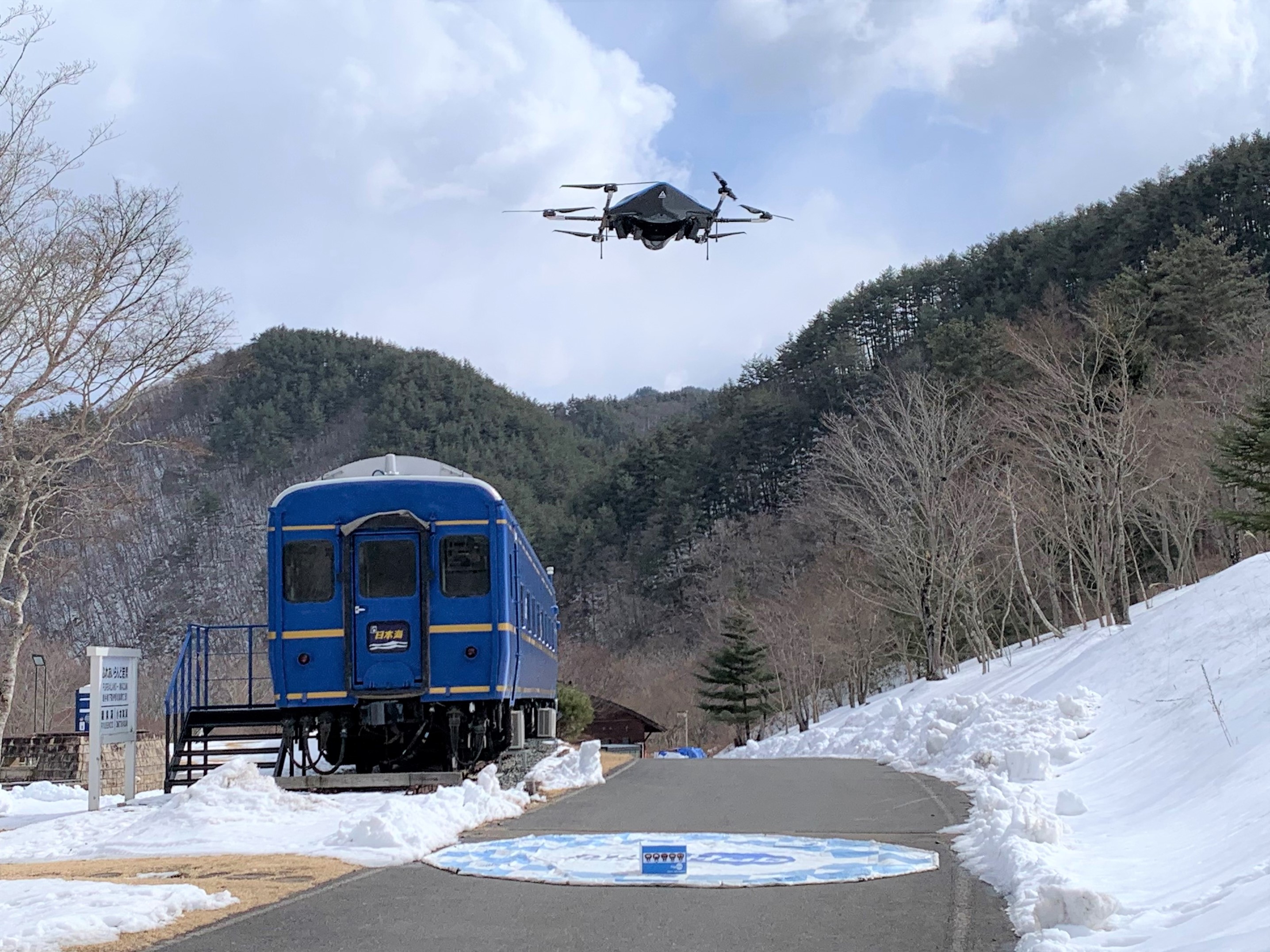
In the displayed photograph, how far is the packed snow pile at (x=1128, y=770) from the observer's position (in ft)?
17.6

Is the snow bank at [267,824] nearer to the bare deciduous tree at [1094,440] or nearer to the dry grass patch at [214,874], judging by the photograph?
the dry grass patch at [214,874]

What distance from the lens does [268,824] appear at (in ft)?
33.4

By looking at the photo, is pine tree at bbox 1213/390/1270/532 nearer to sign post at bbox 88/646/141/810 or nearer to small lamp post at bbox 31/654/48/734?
sign post at bbox 88/646/141/810

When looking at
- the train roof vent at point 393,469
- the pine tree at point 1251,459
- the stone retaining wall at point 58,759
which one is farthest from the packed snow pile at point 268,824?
the pine tree at point 1251,459

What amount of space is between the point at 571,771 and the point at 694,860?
7.02 meters

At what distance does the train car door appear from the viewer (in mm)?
12555

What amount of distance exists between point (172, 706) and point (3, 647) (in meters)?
26.2

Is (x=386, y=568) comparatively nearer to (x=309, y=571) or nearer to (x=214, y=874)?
(x=309, y=571)

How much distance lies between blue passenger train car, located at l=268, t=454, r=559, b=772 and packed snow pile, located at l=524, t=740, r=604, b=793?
1.52 metres

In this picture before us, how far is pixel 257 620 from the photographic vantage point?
8575cm

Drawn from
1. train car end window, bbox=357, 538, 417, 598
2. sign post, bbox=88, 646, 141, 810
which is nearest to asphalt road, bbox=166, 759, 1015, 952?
train car end window, bbox=357, 538, 417, 598

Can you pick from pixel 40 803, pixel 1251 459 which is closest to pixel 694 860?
pixel 40 803

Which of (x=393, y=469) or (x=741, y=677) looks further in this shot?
(x=741, y=677)

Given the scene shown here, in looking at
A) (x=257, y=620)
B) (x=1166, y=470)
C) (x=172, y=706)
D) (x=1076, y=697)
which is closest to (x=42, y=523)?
(x=172, y=706)
